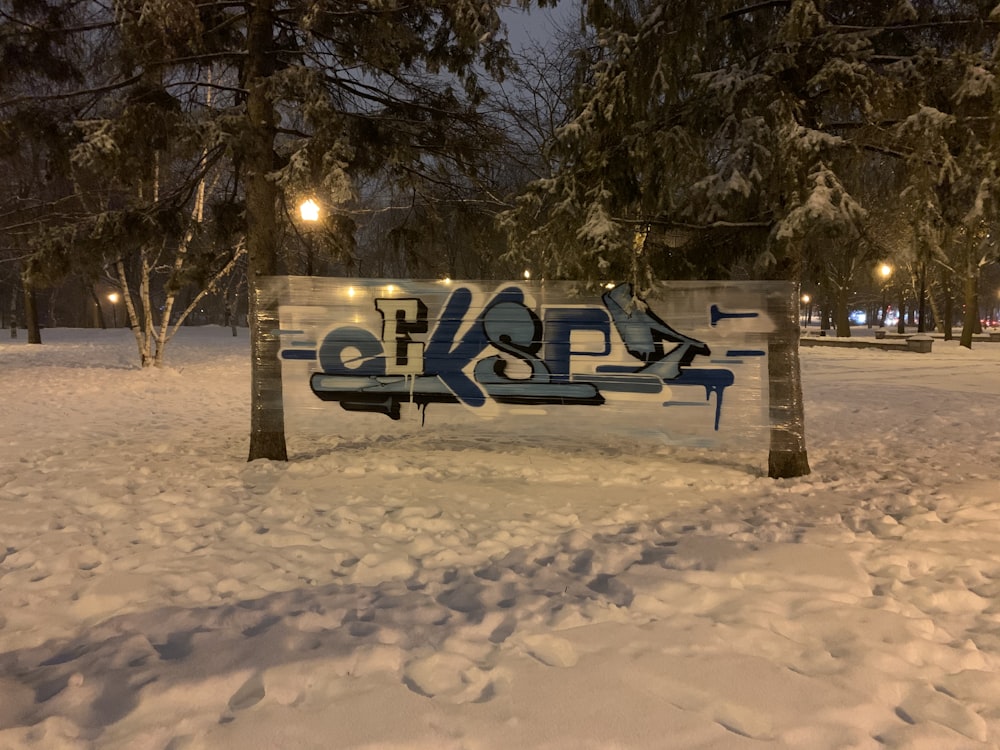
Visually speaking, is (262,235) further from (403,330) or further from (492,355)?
(492,355)

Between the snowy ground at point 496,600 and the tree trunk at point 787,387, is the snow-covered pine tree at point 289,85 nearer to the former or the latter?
the snowy ground at point 496,600

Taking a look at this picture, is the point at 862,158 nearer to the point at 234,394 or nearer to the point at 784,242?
the point at 784,242

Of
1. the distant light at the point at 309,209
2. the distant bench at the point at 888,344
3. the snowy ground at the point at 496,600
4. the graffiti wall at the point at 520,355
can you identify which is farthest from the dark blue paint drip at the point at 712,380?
the distant bench at the point at 888,344

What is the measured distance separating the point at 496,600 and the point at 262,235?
4.76 m

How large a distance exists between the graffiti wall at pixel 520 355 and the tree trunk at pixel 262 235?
0.22 metres

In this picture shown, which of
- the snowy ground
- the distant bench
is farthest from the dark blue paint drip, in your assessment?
the distant bench

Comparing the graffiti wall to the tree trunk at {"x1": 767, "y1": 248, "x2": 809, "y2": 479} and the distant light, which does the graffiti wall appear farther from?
the distant light

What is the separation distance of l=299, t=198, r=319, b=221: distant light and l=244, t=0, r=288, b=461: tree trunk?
0.97 feet

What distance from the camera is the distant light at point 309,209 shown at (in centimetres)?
643

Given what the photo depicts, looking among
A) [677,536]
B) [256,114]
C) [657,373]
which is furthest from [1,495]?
[657,373]

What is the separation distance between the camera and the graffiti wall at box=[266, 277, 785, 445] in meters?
6.22

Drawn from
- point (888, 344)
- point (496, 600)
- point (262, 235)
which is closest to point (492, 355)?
point (262, 235)

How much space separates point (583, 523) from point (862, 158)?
4.31 meters

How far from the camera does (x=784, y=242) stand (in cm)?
525
